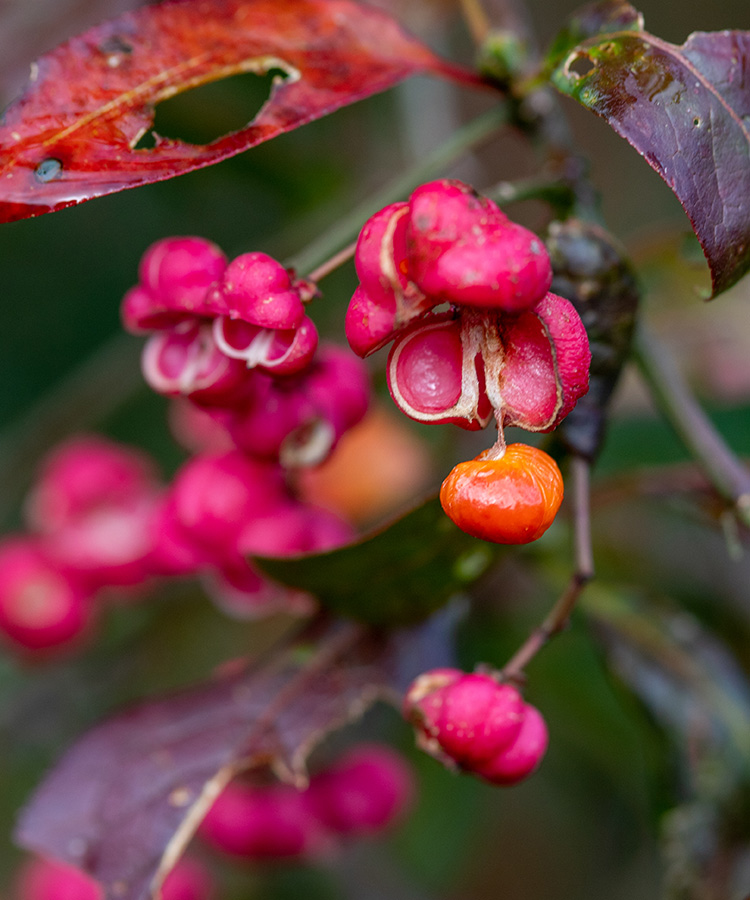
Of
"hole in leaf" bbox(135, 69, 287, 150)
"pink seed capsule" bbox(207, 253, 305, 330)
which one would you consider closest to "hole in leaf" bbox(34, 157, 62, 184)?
"pink seed capsule" bbox(207, 253, 305, 330)

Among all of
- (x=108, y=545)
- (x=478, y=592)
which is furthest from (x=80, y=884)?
(x=478, y=592)

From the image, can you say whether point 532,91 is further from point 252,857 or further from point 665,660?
point 252,857

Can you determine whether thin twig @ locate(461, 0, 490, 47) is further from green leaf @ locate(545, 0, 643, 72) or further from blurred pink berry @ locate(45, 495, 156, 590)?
blurred pink berry @ locate(45, 495, 156, 590)

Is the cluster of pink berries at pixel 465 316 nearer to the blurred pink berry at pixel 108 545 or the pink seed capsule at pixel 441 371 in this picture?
the pink seed capsule at pixel 441 371

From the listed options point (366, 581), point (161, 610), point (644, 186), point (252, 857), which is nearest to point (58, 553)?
point (161, 610)

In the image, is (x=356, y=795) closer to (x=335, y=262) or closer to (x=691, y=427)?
(x=691, y=427)
